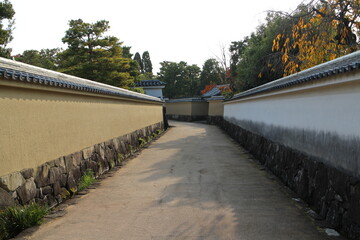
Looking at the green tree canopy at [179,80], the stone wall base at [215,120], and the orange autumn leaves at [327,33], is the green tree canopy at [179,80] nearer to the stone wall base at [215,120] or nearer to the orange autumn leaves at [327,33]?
the stone wall base at [215,120]

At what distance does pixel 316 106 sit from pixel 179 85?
145 ft

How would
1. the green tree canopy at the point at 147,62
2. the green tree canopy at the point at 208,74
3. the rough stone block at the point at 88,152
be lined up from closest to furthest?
the rough stone block at the point at 88,152
the green tree canopy at the point at 208,74
the green tree canopy at the point at 147,62

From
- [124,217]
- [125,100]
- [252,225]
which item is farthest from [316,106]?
[125,100]

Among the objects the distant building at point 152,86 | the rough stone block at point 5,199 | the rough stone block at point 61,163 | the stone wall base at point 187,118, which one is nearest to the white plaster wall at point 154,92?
the distant building at point 152,86

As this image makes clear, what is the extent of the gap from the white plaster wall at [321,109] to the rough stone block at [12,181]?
16.4ft

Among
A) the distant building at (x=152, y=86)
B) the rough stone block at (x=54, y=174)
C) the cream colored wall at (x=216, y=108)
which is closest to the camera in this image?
the rough stone block at (x=54, y=174)

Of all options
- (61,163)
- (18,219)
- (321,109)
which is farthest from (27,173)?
(321,109)

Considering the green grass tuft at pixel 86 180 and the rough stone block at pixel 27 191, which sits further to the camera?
the green grass tuft at pixel 86 180

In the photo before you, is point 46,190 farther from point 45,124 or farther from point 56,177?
point 45,124

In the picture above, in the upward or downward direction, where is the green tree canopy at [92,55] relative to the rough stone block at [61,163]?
upward

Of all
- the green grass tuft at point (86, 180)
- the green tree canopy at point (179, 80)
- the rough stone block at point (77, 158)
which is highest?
the green tree canopy at point (179, 80)

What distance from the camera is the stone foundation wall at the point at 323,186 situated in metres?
3.99

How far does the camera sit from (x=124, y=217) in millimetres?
5023

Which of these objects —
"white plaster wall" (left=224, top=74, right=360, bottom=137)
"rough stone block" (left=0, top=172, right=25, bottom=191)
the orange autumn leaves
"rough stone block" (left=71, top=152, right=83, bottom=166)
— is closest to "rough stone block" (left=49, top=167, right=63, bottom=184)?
"rough stone block" (left=71, top=152, right=83, bottom=166)
